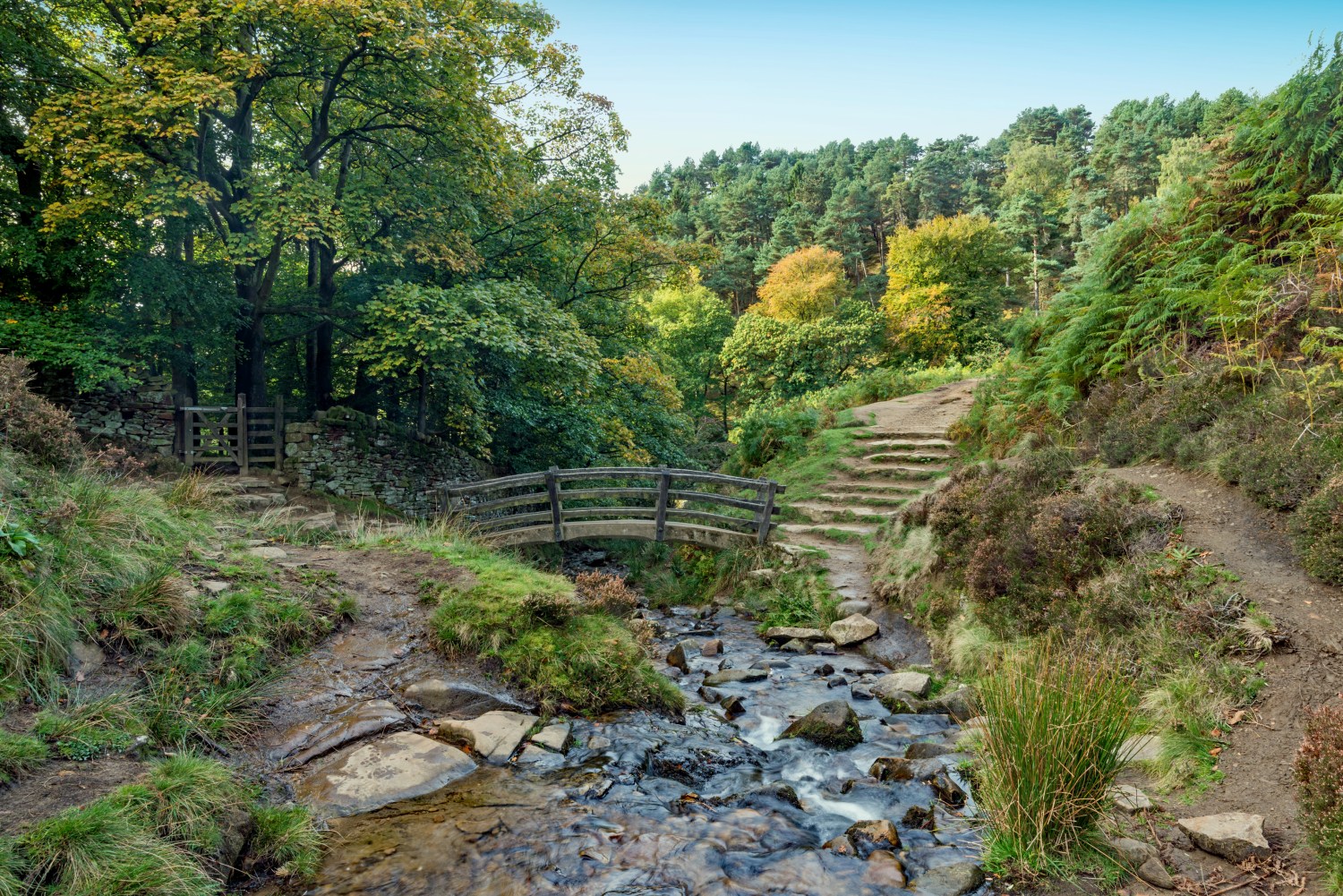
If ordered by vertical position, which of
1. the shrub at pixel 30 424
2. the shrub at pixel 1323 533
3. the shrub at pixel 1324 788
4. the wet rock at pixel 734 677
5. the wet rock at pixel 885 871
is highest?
the shrub at pixel 30 424

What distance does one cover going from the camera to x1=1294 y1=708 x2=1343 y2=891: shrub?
9.34ft

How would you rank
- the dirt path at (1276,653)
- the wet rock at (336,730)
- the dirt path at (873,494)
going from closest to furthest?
the dirt path at (1276,653) → the wet rock at (336,730) → the dirt path at (873,494)

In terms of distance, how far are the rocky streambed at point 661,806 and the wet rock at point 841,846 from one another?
1 cm

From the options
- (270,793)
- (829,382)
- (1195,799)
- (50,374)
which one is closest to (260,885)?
(270,793)

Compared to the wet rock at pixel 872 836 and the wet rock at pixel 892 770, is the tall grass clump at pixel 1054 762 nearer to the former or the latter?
the wet rock at pixel 872 836

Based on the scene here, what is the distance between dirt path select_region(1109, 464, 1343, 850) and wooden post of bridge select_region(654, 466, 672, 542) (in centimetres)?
672

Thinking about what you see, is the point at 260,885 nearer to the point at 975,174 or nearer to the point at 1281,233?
the point at 1281,233

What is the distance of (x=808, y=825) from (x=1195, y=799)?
208cm

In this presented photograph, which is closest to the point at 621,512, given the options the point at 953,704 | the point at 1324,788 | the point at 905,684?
the point at 905,684

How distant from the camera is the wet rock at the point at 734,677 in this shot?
6.90 m

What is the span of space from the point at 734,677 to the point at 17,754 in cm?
537

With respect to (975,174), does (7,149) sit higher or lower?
lower

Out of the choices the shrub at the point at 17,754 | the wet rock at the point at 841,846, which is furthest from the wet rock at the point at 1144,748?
the shrub at the point at 17,754

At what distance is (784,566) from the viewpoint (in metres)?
10.3
